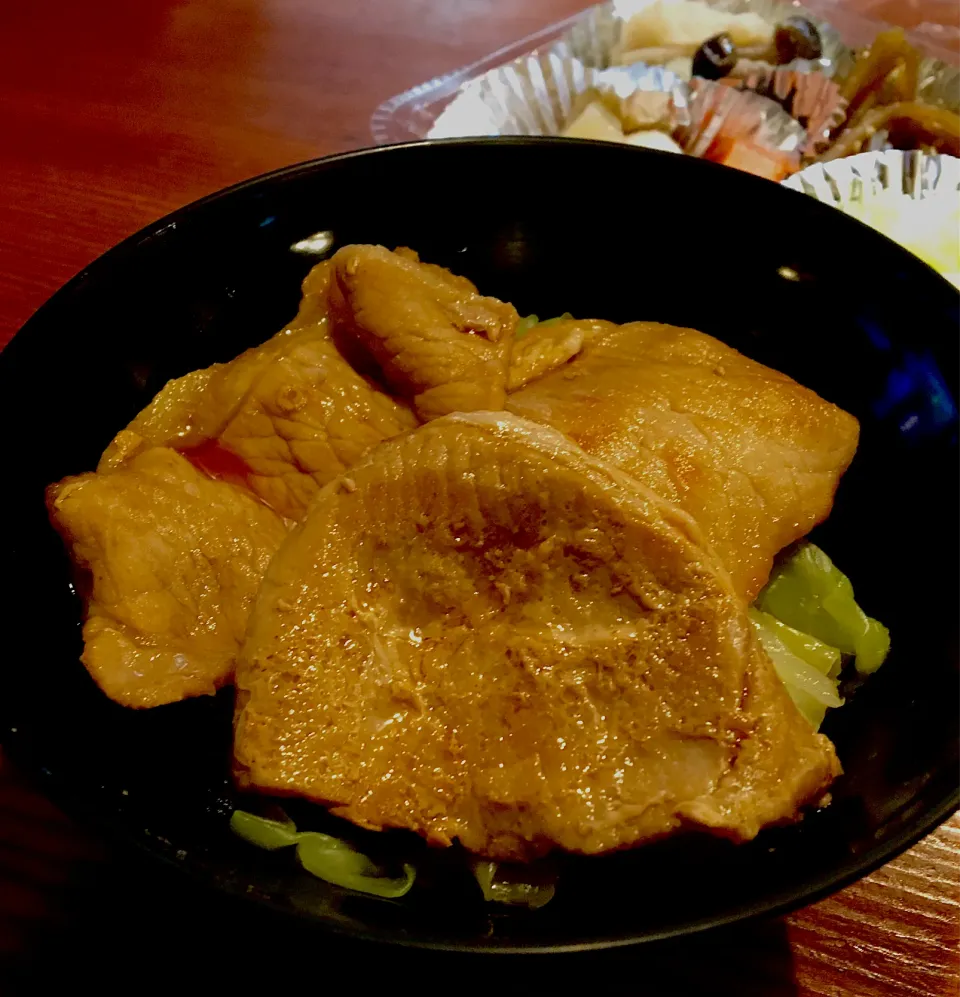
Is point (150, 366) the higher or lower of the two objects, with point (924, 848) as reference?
higher

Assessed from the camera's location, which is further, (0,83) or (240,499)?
(0,83)

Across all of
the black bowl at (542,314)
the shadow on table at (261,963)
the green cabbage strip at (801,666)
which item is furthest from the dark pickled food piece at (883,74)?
the shadow on table at (261,963)

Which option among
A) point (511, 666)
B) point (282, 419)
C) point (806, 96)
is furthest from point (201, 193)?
point (806, 96)

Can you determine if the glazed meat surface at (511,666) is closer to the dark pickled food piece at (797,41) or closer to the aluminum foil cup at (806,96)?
the aluminum foil cup at (806,96)

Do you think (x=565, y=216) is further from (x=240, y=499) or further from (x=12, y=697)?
(x=12, y=697)

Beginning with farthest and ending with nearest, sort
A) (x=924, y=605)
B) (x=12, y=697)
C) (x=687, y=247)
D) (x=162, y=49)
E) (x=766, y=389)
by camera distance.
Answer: (x=162, y=49), (x=687, y=247), (x=766, y=389), (x=924, y=605), (x=12, y=697)

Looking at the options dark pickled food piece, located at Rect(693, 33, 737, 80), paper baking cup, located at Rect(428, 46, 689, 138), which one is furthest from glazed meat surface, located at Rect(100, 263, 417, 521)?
dark pickled food piece, located at Rect(693, 33, 737, 80)

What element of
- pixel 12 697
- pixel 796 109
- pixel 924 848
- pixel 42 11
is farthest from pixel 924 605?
pixel 42 11
